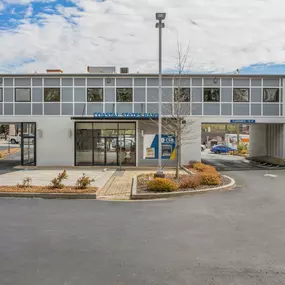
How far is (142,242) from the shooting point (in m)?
7.38

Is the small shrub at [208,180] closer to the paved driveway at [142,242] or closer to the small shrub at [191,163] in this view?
the paved driveway at [142,242]

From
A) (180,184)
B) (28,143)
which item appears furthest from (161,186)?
(28,143)

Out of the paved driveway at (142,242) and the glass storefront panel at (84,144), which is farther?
the glass storefront panel at (84,144)

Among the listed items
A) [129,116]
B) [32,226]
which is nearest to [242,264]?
[32,226]

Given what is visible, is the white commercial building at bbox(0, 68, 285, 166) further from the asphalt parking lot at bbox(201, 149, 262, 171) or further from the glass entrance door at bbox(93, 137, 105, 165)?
the asphalt parking lot at bbox(201, 149, 262, 171)

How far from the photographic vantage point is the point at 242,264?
6.14 m

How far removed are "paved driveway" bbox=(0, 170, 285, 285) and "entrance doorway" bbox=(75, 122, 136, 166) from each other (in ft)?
44.7

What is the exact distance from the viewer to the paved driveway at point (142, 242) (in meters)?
5.62

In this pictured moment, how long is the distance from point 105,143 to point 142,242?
61.1ft

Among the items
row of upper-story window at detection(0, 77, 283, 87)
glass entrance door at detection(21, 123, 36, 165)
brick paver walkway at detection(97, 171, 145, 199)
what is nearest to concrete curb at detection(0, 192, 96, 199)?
brick paver walkway at detection(97, 171, 145, 199)

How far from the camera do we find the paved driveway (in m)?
5.62

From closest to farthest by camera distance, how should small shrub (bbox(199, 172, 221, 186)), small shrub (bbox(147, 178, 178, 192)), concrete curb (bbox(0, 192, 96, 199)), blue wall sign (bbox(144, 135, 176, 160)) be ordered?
concrete curb (bbox(0, 192, 96, 199)), small shrub (bbox(147, 178, 178, 192)), small shrub (bbox(199, 172, 221, 186)), blue wall sign (bbox(144, 135, 176, 160))

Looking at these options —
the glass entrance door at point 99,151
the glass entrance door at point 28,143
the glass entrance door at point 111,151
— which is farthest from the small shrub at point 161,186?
the glass entrance door at point 28,143

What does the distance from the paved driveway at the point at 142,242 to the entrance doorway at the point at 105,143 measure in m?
13.6
